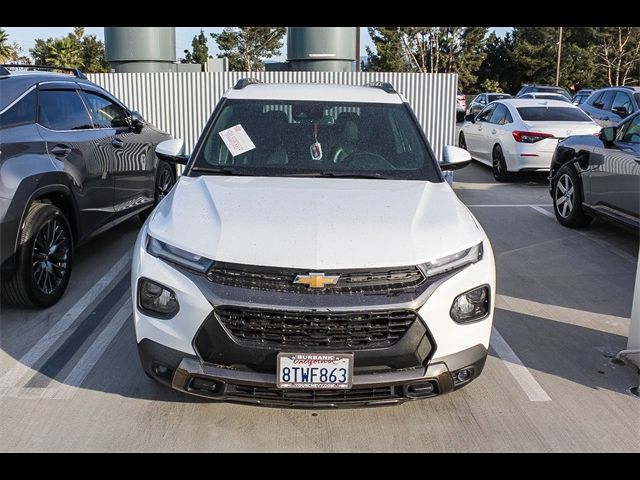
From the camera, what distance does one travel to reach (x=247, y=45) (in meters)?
50.8

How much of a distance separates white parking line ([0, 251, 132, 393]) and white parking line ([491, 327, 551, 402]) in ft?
9.97

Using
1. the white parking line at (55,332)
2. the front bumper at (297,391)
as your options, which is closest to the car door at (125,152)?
the white parking line at (55,332)

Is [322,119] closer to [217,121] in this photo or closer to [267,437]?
[217,121]

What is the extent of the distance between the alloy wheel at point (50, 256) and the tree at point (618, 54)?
50200 mm

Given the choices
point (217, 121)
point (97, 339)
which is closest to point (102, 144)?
point (217, 121)

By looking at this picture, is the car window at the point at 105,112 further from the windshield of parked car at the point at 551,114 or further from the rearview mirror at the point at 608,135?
the windshield of parked car at the point at 551,114

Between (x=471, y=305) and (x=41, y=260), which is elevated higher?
(x=471, y=305)

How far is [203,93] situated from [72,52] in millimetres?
40881

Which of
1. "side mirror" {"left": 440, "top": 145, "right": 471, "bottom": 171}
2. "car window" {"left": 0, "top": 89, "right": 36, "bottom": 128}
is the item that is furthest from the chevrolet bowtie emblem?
"car window" {"left": 0, "top": 89, "right": 36, "bottom": 128}

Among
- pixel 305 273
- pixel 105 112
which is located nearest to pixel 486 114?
pixel 105 112

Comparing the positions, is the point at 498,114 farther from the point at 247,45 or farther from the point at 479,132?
the point at 247,45

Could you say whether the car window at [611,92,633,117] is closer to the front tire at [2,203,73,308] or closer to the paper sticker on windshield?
the paper sticker on windshield

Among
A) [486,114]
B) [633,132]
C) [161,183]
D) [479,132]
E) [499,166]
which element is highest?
[633,132]

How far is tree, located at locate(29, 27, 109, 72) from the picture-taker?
4772cm
